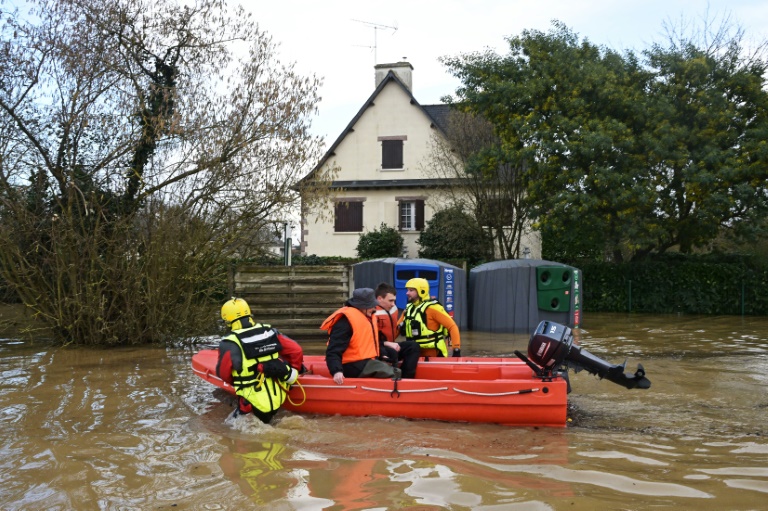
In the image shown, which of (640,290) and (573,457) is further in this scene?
(640,290)

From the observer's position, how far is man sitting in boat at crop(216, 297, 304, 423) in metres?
7.25

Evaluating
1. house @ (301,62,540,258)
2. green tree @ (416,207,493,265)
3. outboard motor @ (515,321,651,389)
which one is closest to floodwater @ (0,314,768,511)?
outboard motor @ (515,321,651,389)

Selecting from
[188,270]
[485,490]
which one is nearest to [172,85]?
[188,270]

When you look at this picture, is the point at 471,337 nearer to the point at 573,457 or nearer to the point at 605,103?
the point at 605,103

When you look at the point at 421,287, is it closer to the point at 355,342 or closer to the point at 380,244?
the point at 355,342

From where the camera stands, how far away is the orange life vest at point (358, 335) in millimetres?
8021

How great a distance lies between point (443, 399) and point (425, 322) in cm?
171

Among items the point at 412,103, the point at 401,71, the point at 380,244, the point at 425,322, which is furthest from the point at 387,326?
the point at 401,71

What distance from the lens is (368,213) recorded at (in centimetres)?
2909

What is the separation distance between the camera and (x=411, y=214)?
28.7m

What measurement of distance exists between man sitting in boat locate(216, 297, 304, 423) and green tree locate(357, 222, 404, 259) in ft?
65.3

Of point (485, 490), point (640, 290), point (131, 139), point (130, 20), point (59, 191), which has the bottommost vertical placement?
point (485, 490)

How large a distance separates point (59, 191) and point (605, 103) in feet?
46.6

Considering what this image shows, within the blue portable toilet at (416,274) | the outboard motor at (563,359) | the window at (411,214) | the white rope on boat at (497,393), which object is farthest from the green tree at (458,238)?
the white rope on boat at (497,393)
